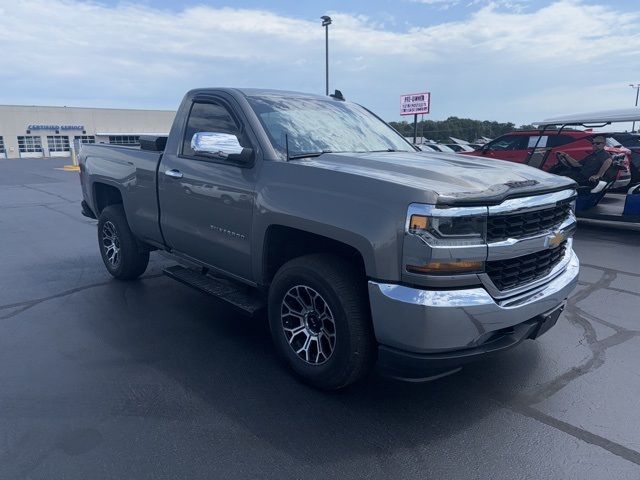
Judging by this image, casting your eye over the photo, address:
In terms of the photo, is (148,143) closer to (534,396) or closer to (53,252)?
(53,252)

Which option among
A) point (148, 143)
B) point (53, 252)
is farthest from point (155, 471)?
point (53, 252)

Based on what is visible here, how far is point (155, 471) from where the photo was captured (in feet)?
8.54

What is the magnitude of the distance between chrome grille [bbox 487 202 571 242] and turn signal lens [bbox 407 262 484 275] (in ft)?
0.70

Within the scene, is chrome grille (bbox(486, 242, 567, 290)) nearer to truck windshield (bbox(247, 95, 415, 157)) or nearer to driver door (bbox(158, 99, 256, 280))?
truck windshield (bbox(247, 95, 415, 157))

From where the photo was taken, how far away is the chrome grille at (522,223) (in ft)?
9.36

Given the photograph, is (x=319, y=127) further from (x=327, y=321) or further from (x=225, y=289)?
(x=327, y=321)

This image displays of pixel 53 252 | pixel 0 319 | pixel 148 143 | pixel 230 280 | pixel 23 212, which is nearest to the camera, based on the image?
pixel 230 280

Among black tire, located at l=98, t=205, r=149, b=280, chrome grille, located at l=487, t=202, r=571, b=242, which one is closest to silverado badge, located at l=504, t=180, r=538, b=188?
chrome grille, located at l=487, t=202, r=571, b=242

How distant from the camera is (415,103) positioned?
84.6 feet

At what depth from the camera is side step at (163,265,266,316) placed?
3831 millimetres

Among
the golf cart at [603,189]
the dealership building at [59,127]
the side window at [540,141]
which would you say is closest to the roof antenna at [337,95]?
the golf cart at [603,189]

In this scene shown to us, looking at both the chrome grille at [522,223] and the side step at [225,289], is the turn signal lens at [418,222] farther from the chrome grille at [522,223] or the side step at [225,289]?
the side step at [225,289]

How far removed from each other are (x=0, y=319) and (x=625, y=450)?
510cm

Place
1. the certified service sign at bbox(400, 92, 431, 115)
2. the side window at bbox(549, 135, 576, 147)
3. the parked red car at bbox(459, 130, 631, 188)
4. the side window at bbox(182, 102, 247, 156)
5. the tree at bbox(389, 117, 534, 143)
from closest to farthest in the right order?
the side window at bbox(182, 102, 247, 156)
the parked red car at bbox(459, 130, 631, 188)
the side window at bbox(549, 135, 576, 147)
the certified service sign at bbox(400, 92, 431, 115)
the tree at bbox(389, 117, 534, 143)
